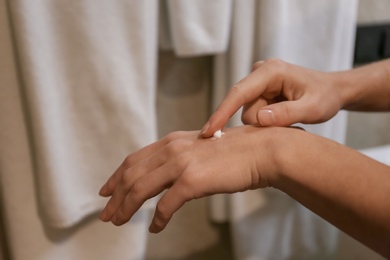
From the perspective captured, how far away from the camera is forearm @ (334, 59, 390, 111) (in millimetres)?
792

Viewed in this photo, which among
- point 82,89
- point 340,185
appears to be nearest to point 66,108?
point 82,89

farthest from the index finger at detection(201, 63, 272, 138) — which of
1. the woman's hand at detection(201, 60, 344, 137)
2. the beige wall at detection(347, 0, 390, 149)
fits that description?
the beige wall at detection(347, 0, 390, 149)

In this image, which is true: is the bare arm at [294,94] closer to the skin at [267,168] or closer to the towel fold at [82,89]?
the skin at [267,168]

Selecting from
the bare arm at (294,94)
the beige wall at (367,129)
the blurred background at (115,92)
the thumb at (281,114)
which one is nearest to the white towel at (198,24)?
the blurred background at (115,92)

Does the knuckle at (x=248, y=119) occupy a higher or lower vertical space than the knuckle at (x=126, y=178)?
higher

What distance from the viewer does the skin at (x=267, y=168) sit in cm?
56

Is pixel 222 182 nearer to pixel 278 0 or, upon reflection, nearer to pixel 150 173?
pixel 150 173

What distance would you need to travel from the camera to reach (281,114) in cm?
66

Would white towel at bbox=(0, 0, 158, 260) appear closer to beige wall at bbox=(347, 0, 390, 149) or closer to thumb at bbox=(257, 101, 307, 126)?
thumb at bbox=(257, 101, 307, 126)

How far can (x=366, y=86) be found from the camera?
81cm

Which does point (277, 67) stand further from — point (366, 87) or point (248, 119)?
point (366, 87)

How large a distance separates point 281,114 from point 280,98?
0.31 feet

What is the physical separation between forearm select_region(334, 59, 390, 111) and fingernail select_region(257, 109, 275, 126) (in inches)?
7.8

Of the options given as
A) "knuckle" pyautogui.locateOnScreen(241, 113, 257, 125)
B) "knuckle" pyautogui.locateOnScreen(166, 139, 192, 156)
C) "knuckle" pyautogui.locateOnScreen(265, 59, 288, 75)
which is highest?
"knuckle" pyautogui.locateOnScreen(265, 59, 288, 75)
